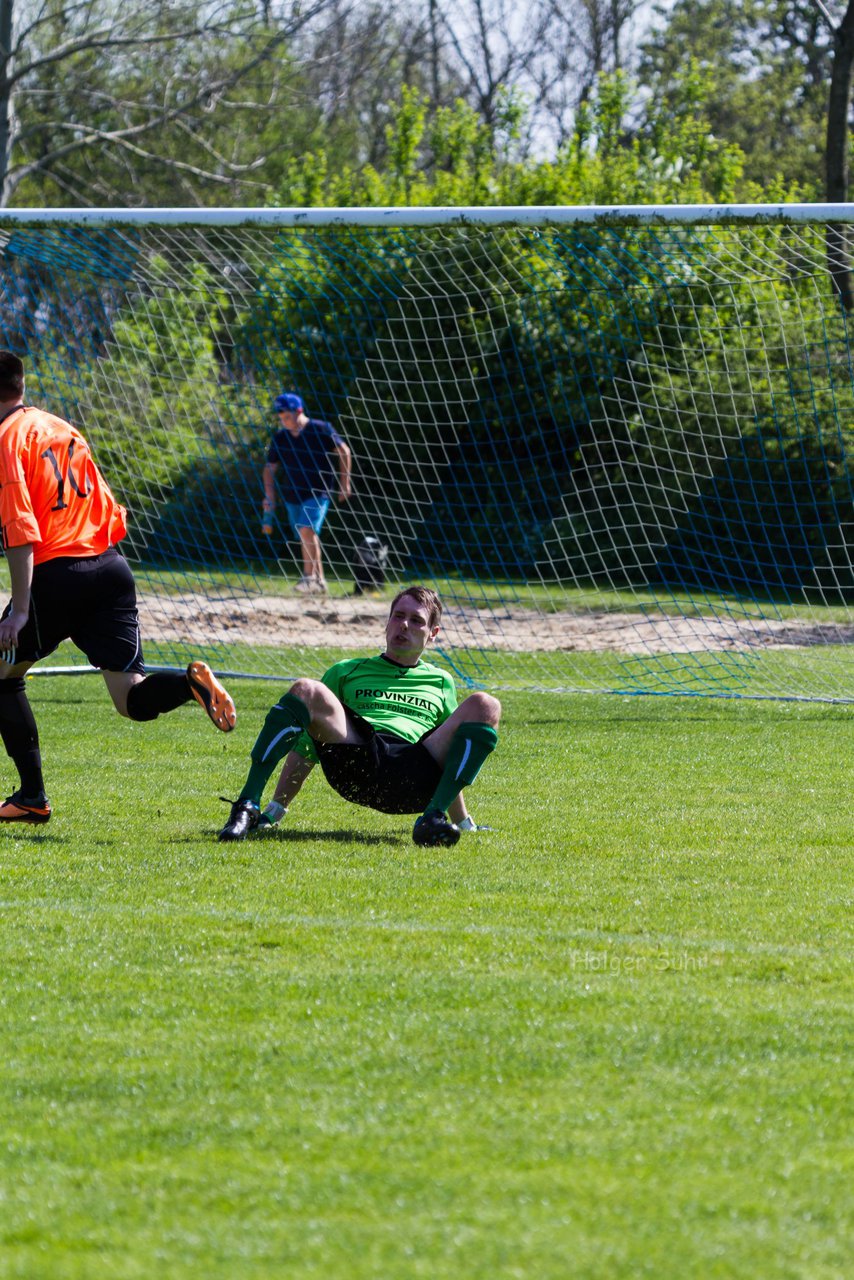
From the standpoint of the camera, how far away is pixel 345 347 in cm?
1286

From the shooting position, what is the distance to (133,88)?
27.9 m

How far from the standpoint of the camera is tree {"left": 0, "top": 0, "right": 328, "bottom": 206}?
2434 centimetres

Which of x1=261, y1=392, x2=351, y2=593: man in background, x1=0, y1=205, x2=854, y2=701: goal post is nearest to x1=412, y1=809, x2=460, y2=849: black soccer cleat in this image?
x1=0, y1=205, x2=854, y2=701: goal post

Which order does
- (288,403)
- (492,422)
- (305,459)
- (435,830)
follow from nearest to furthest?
(435,830) < (288,403) < (305,459) < (492,422)

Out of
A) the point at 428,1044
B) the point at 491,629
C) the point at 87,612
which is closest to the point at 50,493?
the point at 87,612

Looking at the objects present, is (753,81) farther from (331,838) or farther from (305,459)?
(331,838)

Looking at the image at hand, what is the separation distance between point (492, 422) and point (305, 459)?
171 centimetres

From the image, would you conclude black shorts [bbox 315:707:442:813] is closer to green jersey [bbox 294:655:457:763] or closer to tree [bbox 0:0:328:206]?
green jersey [bbox 294:655:457:763]

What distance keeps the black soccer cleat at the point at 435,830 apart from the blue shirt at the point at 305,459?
724cm

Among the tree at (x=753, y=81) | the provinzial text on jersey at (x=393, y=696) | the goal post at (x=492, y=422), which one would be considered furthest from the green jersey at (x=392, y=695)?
the tree at (x=753, y=81)

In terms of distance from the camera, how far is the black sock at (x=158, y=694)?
20.0 feet

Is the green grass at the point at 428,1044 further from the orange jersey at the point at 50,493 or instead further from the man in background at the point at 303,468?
the man in background at the point at 303,468

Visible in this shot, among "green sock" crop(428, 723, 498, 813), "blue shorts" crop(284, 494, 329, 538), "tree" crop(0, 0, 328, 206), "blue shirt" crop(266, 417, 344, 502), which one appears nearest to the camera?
"green sock" crop(428, 723, 498, 813)

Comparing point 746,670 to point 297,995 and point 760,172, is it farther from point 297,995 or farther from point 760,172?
point 760,172
